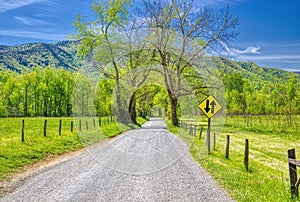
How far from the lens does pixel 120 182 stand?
30.2 feet

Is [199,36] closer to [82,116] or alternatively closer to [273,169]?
[82,116]

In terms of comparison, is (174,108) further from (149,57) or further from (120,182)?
(120,182)

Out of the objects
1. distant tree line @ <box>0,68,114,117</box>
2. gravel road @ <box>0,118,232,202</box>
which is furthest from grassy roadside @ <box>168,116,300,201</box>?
distant tree line @ <box>0,68,114,117</box>

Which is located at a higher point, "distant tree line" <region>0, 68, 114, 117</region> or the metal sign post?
"distant tree line" <region>0, 68, 114, 117</region>

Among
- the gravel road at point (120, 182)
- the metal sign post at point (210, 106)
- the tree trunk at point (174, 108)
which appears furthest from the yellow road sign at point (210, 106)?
the tree trunk at point (174, 108)

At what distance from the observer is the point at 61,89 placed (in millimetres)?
83562

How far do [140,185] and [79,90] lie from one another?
10.4m

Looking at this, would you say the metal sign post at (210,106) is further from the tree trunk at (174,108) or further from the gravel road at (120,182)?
the tree trunk at (174,108)

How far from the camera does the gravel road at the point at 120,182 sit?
758 centimetres

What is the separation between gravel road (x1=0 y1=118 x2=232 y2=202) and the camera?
758cm

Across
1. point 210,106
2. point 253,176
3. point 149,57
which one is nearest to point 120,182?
point 253,176

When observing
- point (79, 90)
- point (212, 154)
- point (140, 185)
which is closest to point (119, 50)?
point (79, 90)

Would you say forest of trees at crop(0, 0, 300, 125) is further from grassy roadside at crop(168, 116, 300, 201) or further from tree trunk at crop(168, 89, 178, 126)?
grassy roadside at crop(168, 116, 300, 201)

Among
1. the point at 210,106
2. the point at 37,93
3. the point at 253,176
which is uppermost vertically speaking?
the point at 37,93
